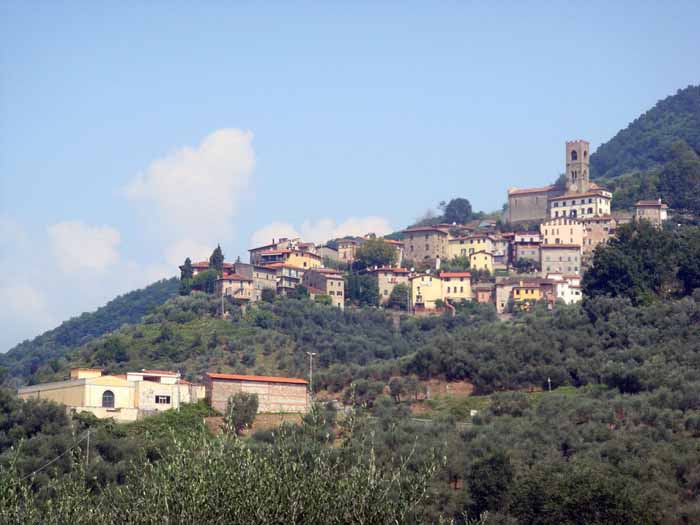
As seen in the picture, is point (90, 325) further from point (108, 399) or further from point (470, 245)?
point (108, 399)

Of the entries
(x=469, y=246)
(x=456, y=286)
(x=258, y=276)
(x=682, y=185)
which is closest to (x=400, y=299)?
(x=456, y=286)

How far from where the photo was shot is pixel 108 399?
5525cm

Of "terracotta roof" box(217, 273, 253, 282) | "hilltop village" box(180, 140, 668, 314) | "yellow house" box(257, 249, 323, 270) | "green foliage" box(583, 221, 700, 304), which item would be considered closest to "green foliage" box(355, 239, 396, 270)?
"hilltop village" box(180, 140, 668, 314)

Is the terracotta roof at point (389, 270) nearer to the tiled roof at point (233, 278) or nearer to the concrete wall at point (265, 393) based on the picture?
the tiled roof at point (233, 278)

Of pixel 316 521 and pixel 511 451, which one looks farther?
pixel 511 451

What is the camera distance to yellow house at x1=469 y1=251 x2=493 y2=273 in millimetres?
100312

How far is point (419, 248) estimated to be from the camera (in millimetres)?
105438

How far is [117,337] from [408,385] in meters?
23.9

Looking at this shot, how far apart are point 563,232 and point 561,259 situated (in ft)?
12.6

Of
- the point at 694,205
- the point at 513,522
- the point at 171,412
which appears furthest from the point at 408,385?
the point at 694,205

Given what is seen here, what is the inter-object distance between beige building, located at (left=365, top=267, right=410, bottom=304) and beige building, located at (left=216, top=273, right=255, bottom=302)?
35.8 feet

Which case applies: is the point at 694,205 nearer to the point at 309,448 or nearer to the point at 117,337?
the point at 117,337

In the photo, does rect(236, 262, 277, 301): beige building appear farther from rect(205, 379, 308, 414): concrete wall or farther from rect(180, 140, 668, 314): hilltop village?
rect(205, 379, 308, 414): concrete wall

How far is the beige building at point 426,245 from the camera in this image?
104625 millimetres
